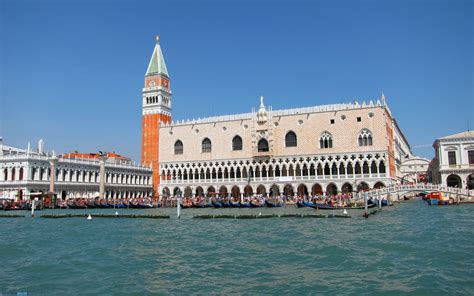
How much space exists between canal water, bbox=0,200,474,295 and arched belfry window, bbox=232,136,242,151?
2711cm

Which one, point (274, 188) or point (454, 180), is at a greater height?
point (454, 180)

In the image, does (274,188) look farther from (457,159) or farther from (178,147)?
(457,159)

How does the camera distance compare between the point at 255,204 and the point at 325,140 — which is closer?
the point at 255,204

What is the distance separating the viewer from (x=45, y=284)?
8.66 meters

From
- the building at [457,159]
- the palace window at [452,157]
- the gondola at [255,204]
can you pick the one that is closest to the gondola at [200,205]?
the gondola at [255,204]

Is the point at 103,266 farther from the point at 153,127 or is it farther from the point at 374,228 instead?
the point at 153,127

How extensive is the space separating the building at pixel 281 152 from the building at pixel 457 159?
4454mm

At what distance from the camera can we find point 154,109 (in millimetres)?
53531

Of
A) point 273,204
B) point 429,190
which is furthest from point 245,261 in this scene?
point 429,190

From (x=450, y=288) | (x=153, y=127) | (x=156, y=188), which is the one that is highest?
(x=153, y=127)

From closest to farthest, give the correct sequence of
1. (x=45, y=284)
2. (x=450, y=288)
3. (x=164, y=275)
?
(x=450, y=288)
(x=45, y=284)
(x=164, y=275)

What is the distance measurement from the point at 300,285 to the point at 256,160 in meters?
34.7

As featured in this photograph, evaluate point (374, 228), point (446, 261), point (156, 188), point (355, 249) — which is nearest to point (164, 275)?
point (355, 249)

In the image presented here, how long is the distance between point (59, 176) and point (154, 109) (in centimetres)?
1561
